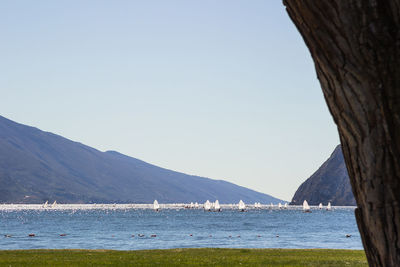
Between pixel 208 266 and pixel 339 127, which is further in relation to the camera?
pixel 208 266

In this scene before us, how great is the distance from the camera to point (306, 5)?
184 inches

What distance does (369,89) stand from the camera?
180 inches

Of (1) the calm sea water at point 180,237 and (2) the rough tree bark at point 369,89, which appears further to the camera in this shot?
(1) the calm sea water at point 180,237

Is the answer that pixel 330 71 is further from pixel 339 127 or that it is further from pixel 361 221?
pixel 361 221

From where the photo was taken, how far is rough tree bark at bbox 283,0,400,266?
14.9ft

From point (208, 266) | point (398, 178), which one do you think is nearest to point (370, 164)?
point (398, 178)

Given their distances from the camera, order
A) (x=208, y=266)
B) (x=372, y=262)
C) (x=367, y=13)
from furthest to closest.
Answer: (x=208, y=266)
(x=372, y=262)
(x=367, y=13)

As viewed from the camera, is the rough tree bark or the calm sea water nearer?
the rough tree bark

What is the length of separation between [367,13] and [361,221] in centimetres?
169

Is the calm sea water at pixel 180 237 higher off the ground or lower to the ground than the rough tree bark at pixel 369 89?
lower

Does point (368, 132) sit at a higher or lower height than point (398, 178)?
higher

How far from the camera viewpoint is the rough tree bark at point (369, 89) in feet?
14.9

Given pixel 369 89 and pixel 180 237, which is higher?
pixel 369 89

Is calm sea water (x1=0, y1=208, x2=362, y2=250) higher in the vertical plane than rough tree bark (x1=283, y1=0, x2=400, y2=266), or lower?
lower
